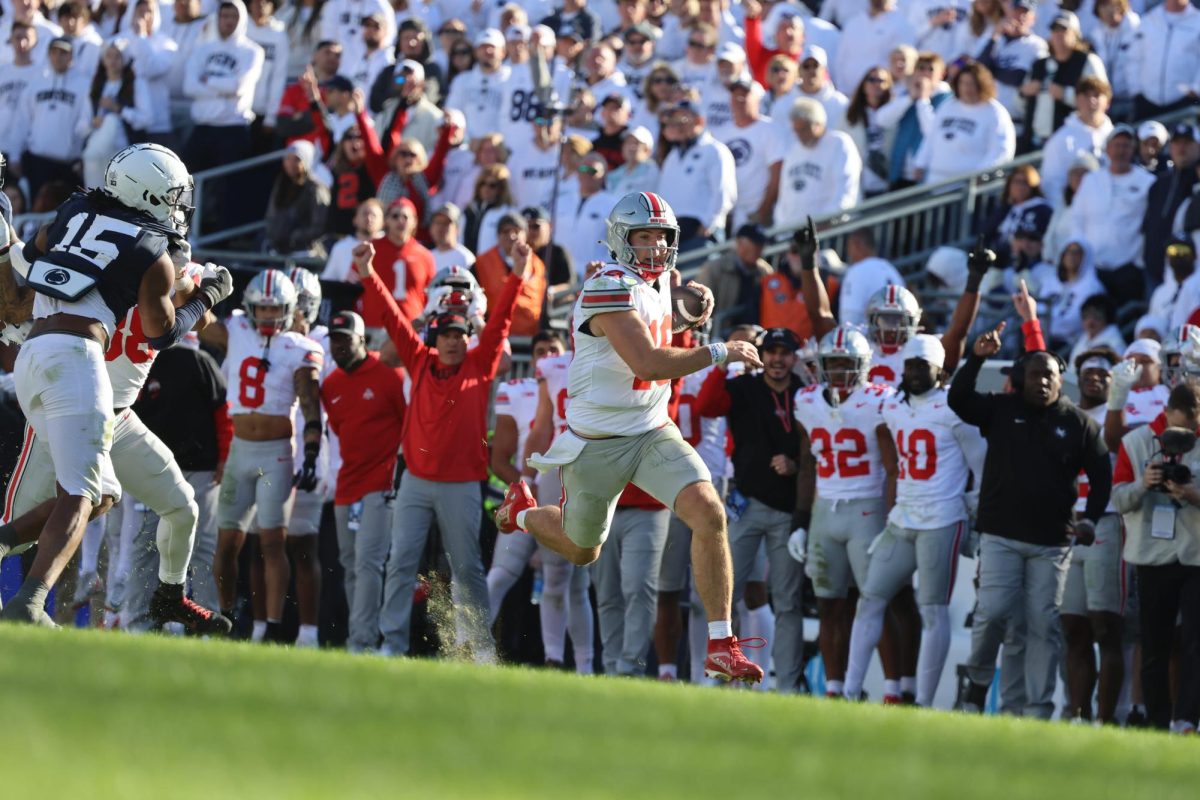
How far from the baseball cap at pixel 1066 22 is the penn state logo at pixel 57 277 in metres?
9.83

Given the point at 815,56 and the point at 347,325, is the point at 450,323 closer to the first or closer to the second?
the point at 347,325

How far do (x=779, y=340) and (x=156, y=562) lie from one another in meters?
4.21

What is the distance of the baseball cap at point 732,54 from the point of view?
17453mm

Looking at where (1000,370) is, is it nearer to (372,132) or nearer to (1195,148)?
(1195,148)

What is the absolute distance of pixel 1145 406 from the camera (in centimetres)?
1235

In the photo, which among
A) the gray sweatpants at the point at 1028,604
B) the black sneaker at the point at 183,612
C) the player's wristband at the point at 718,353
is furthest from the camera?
the gray sweatpants at the point at 1028,604

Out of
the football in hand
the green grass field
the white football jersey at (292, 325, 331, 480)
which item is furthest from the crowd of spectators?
the green grass field

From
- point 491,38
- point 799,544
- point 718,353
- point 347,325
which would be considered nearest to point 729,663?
point 718,353

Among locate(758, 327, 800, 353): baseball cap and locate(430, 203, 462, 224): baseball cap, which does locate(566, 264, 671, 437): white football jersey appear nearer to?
locate(758, 327, 800, 353): baseball cap

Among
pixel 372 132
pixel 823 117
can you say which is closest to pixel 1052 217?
pixel 823 117

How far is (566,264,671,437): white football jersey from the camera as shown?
30.3ft

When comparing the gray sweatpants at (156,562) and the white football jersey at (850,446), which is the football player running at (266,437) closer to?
the gray sweatpants at (156,562)

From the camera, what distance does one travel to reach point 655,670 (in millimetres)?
13625

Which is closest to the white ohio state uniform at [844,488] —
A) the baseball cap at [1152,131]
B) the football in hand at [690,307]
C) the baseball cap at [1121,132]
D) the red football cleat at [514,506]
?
the football in hand at [690,307]
